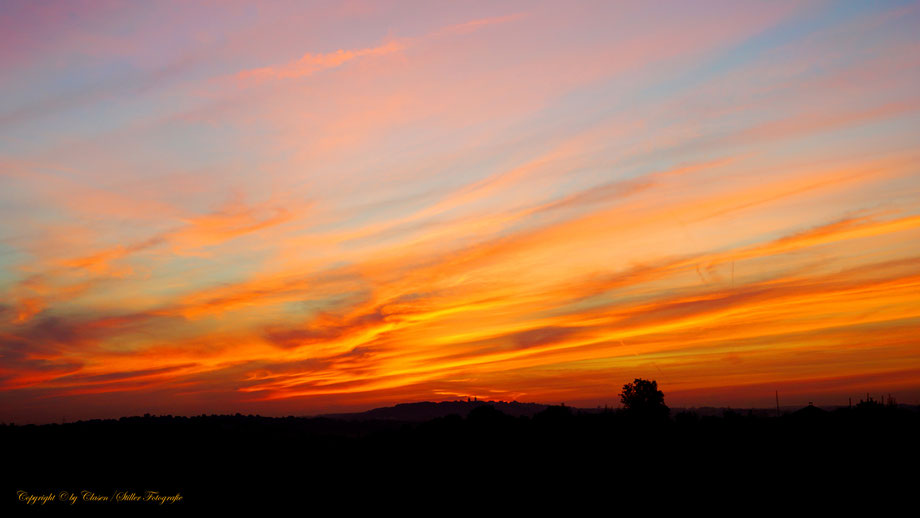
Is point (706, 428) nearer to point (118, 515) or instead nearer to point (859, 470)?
point (859, 470)

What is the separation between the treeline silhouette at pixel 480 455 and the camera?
7856 cm

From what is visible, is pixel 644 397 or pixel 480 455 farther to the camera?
pixel 644 397

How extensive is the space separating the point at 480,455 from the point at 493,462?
3439mm

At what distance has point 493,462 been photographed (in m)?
88.2

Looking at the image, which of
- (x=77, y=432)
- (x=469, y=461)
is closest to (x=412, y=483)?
(x=469, y=461)

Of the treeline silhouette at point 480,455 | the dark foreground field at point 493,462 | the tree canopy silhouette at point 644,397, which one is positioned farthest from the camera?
the tree canopy silhouette at point 644,397

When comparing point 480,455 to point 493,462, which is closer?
point 493,462

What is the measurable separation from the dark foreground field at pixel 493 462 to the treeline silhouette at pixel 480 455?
251mm

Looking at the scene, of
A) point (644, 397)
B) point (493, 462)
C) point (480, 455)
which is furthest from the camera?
point (644, 397)

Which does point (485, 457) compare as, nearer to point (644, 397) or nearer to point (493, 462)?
point (493, 462)

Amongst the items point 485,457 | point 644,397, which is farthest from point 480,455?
point 644,397

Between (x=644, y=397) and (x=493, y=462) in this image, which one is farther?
(x=644, y=397)

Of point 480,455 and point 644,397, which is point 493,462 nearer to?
point 480,455

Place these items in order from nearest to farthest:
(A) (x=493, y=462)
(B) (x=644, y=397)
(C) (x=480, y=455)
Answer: (A) (x=493, y=462) < (C) (x=480, y=455) < (B) (x=644, y=397)
